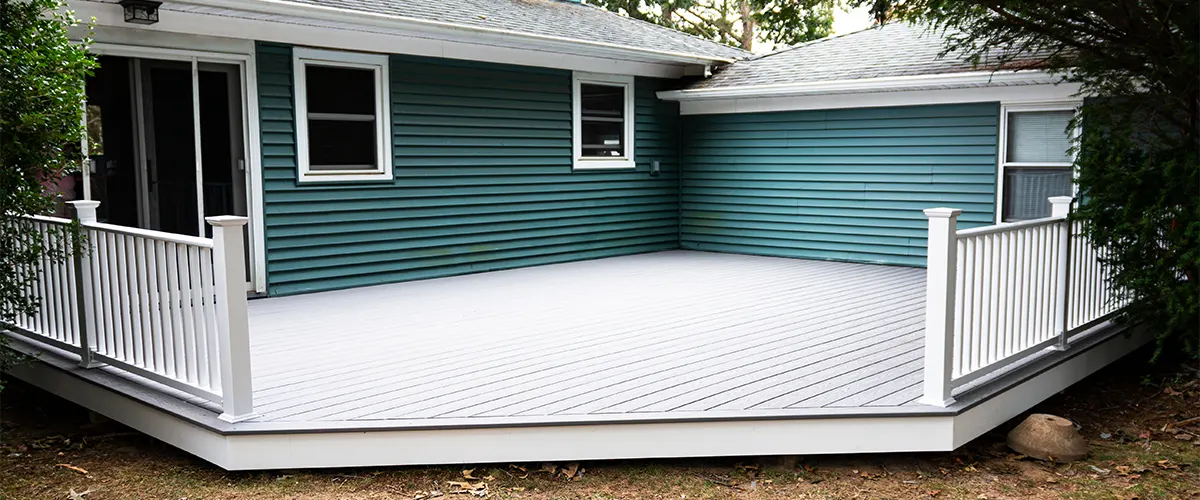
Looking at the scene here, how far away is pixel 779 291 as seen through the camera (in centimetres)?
729

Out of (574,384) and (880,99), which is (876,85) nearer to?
(880,99)

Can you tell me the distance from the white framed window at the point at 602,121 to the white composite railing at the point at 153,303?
17.8ft

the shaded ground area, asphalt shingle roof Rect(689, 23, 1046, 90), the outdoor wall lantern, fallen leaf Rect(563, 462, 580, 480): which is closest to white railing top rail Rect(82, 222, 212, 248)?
the shaded ground area

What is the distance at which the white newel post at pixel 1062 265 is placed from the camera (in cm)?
494

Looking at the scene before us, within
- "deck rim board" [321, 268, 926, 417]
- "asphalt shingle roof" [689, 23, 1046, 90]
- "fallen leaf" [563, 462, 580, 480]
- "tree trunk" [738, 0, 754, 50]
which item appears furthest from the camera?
"tree trunk" [738, 0, 754, 50]

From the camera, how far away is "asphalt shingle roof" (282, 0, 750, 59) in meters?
7.55

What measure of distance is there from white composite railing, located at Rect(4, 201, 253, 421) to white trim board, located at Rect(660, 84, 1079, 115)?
6.07m

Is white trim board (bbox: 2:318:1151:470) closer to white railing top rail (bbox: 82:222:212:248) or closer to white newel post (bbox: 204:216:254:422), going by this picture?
white newel post (bbox: 204:216:254:422)

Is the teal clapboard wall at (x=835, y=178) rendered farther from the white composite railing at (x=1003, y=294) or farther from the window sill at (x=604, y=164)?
the white composite railing at (x=1003, y=294)

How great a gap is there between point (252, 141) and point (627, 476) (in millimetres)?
4378

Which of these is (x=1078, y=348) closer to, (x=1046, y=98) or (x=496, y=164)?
(x=1046, y=98)

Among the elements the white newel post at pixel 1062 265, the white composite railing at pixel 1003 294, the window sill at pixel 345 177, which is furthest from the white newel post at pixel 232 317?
the white newel post at pixel 1062 265

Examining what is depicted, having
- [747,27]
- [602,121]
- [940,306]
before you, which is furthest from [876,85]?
[747,27]

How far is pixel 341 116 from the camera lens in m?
7.49
